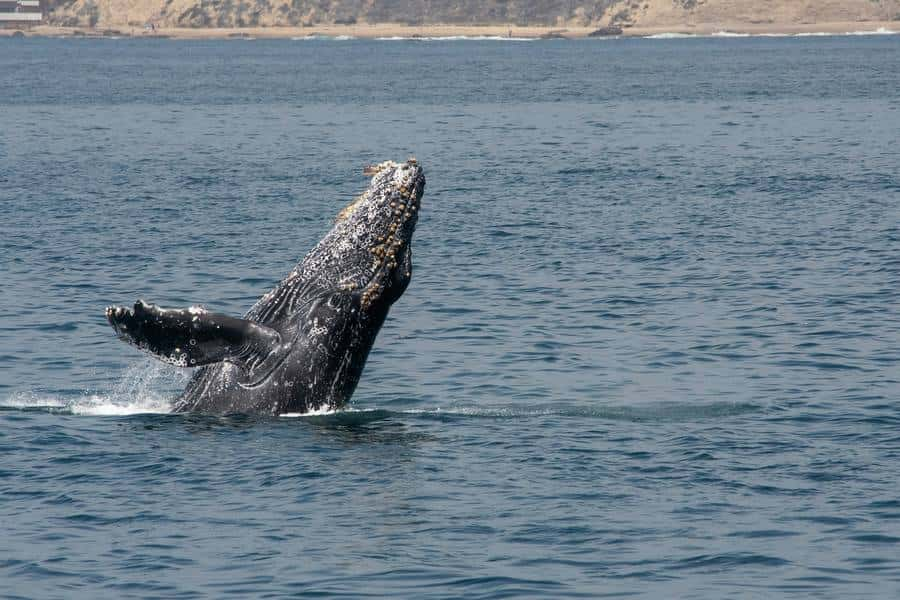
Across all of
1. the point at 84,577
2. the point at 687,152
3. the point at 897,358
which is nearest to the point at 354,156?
the point at 687,152

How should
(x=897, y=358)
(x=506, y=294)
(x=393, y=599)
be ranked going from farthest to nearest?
1. (x=506, y=294)
2. (x=897, y=358)
3. (x=393, y=599)

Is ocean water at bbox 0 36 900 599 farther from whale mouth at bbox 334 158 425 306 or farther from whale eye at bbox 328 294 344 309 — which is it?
whale mouth at bbox 334 158 425 306

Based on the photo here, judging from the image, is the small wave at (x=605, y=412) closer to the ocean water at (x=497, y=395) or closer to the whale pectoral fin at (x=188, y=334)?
the ocean water at (x=497, y=395)

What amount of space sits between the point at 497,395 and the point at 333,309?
517 centimetres

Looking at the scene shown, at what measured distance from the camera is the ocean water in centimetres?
1480

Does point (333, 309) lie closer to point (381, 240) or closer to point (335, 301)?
point (335, 301)

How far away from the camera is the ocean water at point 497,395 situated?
1480 cm

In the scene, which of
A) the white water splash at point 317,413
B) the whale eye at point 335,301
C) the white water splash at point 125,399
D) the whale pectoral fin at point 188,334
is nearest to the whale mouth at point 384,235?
the whale eye at point 335,301

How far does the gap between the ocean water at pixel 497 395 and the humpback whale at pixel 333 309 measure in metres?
0.51

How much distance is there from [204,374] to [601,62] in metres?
151

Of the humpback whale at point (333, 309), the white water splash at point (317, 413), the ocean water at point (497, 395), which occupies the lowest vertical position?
the ocean water at point (497, 395)

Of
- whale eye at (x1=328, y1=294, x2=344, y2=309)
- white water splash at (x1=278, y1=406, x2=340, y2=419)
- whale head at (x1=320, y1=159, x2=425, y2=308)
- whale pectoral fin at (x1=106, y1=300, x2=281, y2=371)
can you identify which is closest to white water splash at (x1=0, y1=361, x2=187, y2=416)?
white water splash at (x1=278, y1=406, x2=340, y2=419)

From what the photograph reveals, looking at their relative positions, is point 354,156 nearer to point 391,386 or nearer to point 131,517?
point 391,386

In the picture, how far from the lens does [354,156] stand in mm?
64125
